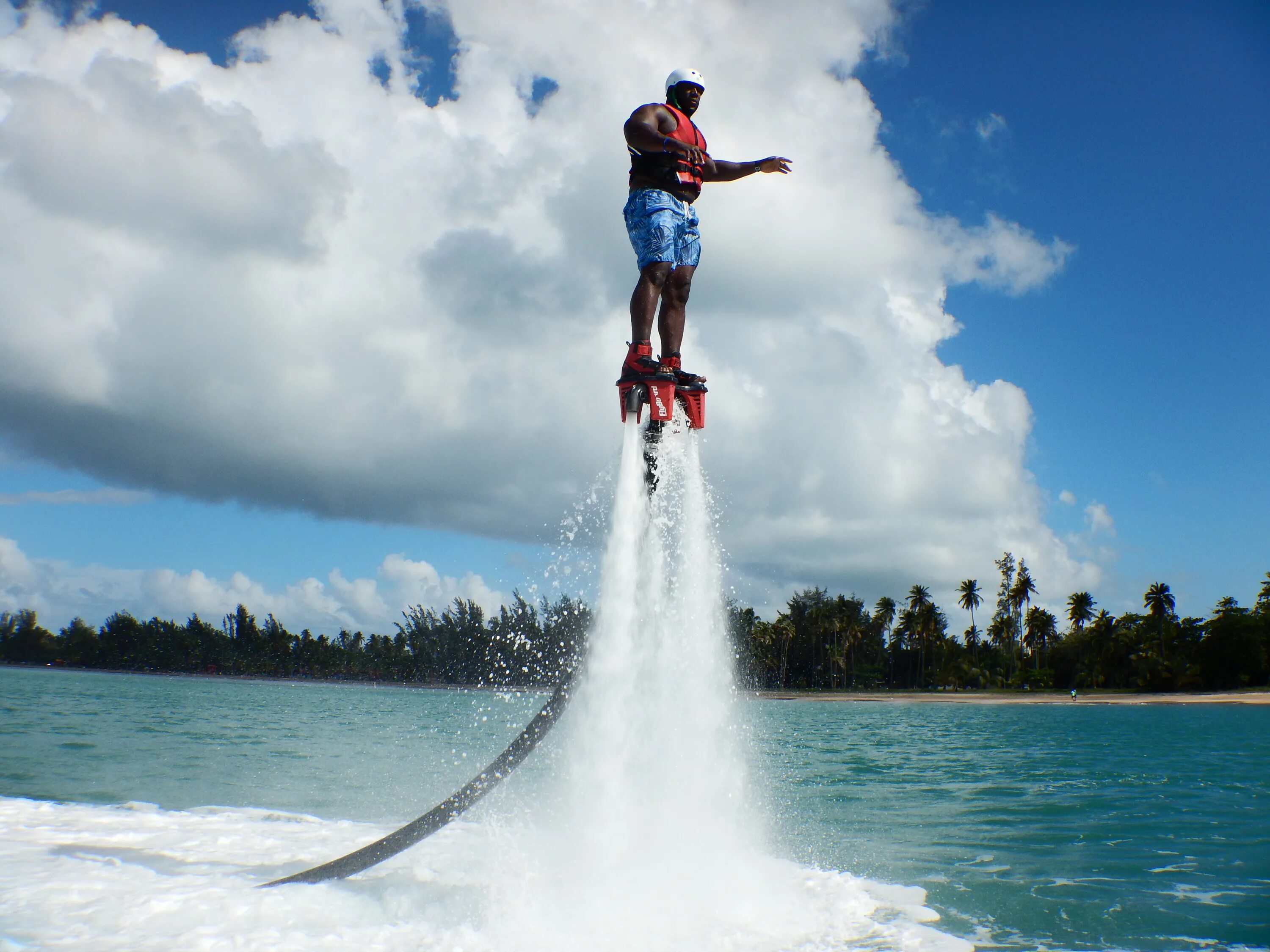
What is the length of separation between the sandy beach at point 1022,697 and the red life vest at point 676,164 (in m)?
99.7

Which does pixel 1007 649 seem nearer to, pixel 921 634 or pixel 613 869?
pixel 921 634

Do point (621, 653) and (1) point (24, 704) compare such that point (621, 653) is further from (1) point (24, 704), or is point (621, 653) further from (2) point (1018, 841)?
(1) point (24, 704)

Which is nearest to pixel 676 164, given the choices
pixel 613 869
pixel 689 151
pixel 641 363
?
pixel 689 151

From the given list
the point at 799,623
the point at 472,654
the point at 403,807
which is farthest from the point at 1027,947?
the point at 799,623

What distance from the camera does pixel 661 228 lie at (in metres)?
7.45

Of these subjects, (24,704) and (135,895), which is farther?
(24,704)

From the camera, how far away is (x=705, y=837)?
9062 mm

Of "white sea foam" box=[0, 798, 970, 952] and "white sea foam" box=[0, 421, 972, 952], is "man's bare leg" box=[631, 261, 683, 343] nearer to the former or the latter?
"white sea foam" box=[0, 421, 972, 952]

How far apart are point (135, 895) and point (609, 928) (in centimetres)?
422

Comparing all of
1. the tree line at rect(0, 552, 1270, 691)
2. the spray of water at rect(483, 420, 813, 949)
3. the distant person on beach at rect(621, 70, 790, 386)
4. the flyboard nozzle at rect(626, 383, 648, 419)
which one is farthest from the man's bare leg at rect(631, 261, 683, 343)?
the tree line at rect(0, 552, 1270, 691)

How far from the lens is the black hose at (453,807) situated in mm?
7406

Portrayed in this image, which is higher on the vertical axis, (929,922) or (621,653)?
(621,653)

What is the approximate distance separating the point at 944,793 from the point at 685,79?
15694mm

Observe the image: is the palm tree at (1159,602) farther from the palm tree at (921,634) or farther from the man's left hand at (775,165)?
the man's left hand at (775,165)
